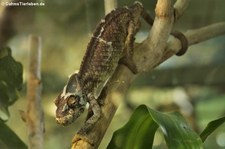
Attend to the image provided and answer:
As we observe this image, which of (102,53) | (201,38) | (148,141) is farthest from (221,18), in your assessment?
(148,141)

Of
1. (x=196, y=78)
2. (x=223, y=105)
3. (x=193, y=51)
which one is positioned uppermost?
(x=193, y=51)

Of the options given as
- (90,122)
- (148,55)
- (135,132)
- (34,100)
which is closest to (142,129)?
(135,132)

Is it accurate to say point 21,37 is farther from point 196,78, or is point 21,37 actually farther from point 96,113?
point 196,78

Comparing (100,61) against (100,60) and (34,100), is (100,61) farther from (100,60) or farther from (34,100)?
(34,100)

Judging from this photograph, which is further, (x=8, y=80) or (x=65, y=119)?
(x=8, y=80)

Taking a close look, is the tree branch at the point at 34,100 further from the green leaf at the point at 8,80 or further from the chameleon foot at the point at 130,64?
the chameleon foot at the point at 130,64

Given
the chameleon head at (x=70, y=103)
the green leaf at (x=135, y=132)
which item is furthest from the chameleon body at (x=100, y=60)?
the green leaf at (x=135, y=132)

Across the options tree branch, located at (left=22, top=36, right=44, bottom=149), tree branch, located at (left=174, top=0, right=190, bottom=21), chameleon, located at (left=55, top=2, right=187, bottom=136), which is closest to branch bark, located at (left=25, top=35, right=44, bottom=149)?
tree branch, located at (left=22, top=36, right=44, bottom=149)
